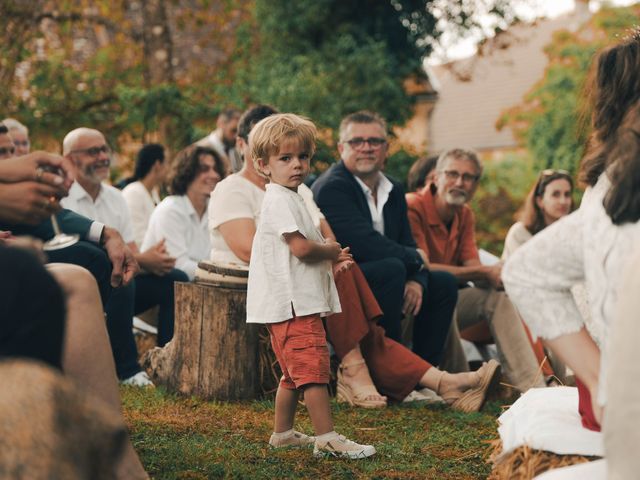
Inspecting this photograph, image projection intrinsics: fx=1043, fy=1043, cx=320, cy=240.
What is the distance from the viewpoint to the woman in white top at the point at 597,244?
258cm

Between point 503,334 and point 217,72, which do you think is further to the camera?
point 217,72

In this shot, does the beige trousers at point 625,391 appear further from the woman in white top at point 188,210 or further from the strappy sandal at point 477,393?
the woman in white top at point 188,210

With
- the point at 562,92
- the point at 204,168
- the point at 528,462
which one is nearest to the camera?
the point at 528,462

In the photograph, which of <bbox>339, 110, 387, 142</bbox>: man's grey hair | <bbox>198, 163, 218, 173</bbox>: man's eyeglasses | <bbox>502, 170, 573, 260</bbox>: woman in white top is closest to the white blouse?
<bbox>339, 110, 387, 142</bbox>: man's grey hair

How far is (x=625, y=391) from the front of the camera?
2.10m

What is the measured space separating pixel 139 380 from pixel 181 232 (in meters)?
1.58

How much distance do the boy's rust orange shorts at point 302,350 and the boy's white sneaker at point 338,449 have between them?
0.27 meters

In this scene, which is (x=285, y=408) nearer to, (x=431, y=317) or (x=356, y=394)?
(x=356, y=394)

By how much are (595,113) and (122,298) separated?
171 inches

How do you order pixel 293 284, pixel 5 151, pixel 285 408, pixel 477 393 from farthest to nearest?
pixel 5 151, pixel 477 393, pixel 285 408, pixel 293 284

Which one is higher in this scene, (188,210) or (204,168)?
(204,168)

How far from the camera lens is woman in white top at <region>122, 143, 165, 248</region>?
905cm

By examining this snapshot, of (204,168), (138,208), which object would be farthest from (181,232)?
(138,208)

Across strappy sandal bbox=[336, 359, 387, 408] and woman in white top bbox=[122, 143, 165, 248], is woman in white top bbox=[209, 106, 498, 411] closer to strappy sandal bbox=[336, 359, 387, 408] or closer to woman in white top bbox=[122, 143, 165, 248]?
strappy sandal bbox=[336, 359, 387, 408]
